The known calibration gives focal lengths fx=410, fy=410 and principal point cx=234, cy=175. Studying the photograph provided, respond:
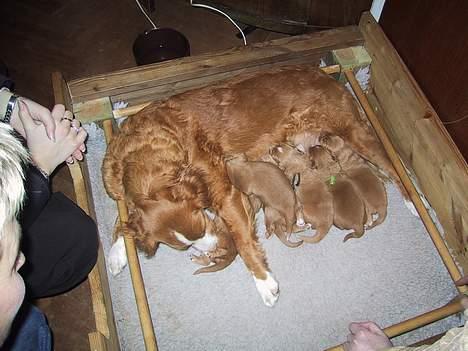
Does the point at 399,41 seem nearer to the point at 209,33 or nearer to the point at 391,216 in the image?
the point at 391,216

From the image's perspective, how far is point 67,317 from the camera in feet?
7.16

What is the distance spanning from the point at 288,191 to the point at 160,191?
66cm

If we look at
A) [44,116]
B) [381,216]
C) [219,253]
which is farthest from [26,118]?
[381,216]

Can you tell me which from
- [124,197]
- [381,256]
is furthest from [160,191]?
[381,256]

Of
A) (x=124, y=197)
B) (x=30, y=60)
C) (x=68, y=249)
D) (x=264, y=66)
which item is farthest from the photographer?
(x=30, y=60)

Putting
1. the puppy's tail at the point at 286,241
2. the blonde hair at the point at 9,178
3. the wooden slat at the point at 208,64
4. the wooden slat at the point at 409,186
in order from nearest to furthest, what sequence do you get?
the blonde hair at the point at 9,178 → the wooden slat at the point at 409,186 → the puppy's tail at the point at 286,241 → the wooden slat at the point at 208,64

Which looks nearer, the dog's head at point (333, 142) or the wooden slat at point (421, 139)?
the wooden slat at point (421, 139)

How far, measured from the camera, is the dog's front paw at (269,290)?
2.05m

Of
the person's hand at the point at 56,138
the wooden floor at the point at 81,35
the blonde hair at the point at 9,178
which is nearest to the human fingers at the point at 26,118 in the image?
the person's hand at the point at 56,138

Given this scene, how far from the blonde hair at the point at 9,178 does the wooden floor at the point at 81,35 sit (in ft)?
7.17

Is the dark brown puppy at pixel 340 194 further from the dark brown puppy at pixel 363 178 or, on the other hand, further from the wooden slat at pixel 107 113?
the wooden slat at pixel 107 113

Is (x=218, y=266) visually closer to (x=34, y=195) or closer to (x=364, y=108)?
(x=34, y=195)

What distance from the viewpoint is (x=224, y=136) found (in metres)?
2.20

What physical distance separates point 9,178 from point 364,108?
6.45 feet
